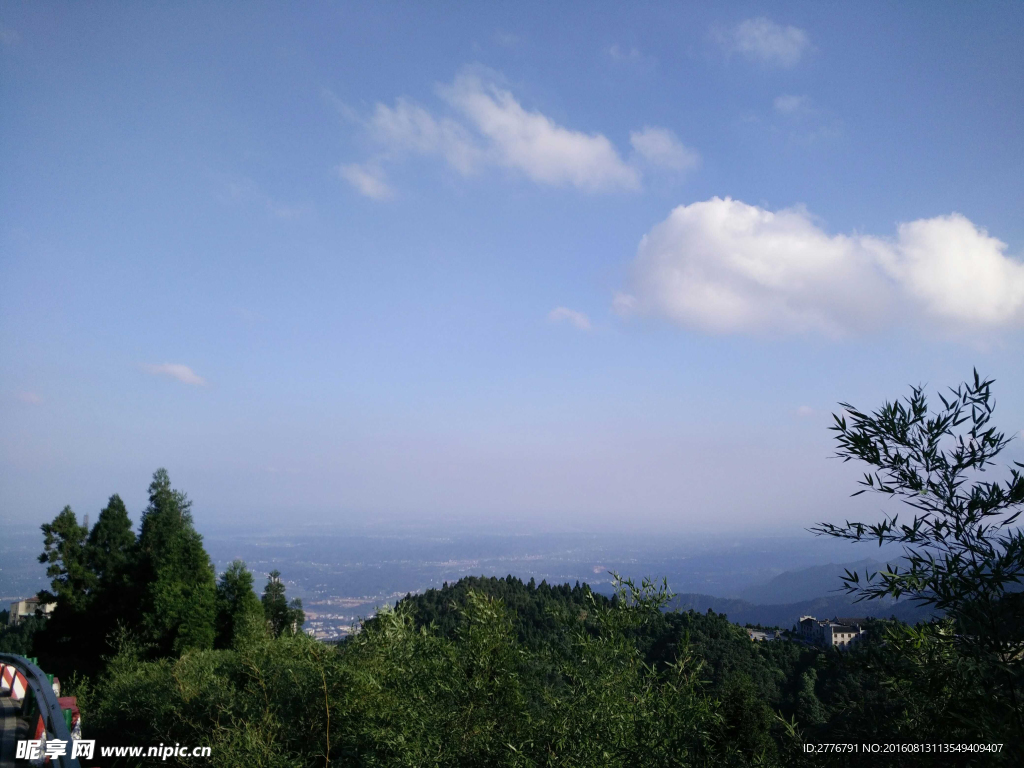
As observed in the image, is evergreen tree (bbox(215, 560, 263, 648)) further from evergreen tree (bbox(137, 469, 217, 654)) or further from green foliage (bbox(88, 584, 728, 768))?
green foliage (bbox(88, 584, 728, 768))

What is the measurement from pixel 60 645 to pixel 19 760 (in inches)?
1242

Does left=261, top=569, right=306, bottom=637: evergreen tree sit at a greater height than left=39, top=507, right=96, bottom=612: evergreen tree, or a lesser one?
lesser

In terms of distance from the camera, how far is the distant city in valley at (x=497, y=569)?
7038cm

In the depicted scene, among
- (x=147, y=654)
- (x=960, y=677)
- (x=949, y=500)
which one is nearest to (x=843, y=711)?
(x=960, y=677)

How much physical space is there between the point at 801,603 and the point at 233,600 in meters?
83.2

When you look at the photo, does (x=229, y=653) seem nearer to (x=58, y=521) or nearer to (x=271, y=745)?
(x=271, y=745)

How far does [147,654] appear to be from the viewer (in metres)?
28.2

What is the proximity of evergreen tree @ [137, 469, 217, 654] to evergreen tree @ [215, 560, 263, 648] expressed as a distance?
565 mm

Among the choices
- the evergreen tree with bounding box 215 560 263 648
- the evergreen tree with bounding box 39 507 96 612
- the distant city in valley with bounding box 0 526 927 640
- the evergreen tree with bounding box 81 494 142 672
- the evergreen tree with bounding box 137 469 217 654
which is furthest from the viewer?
the distant city in valley with bounding box 0 526 927 640

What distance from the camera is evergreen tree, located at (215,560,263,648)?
2967cm

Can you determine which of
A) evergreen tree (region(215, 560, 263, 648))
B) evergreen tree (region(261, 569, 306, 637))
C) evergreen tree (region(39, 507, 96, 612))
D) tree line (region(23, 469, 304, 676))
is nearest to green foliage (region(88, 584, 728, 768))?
tree line (region(23, 469, 304, 676))

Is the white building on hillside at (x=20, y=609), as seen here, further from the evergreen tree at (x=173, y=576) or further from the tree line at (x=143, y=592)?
the evergreen tree at (x=173, y=576)

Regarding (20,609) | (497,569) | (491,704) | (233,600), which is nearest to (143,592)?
(233,600)

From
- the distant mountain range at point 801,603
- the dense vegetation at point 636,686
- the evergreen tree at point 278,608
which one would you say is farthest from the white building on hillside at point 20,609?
the distant mountain range at point 801,603
